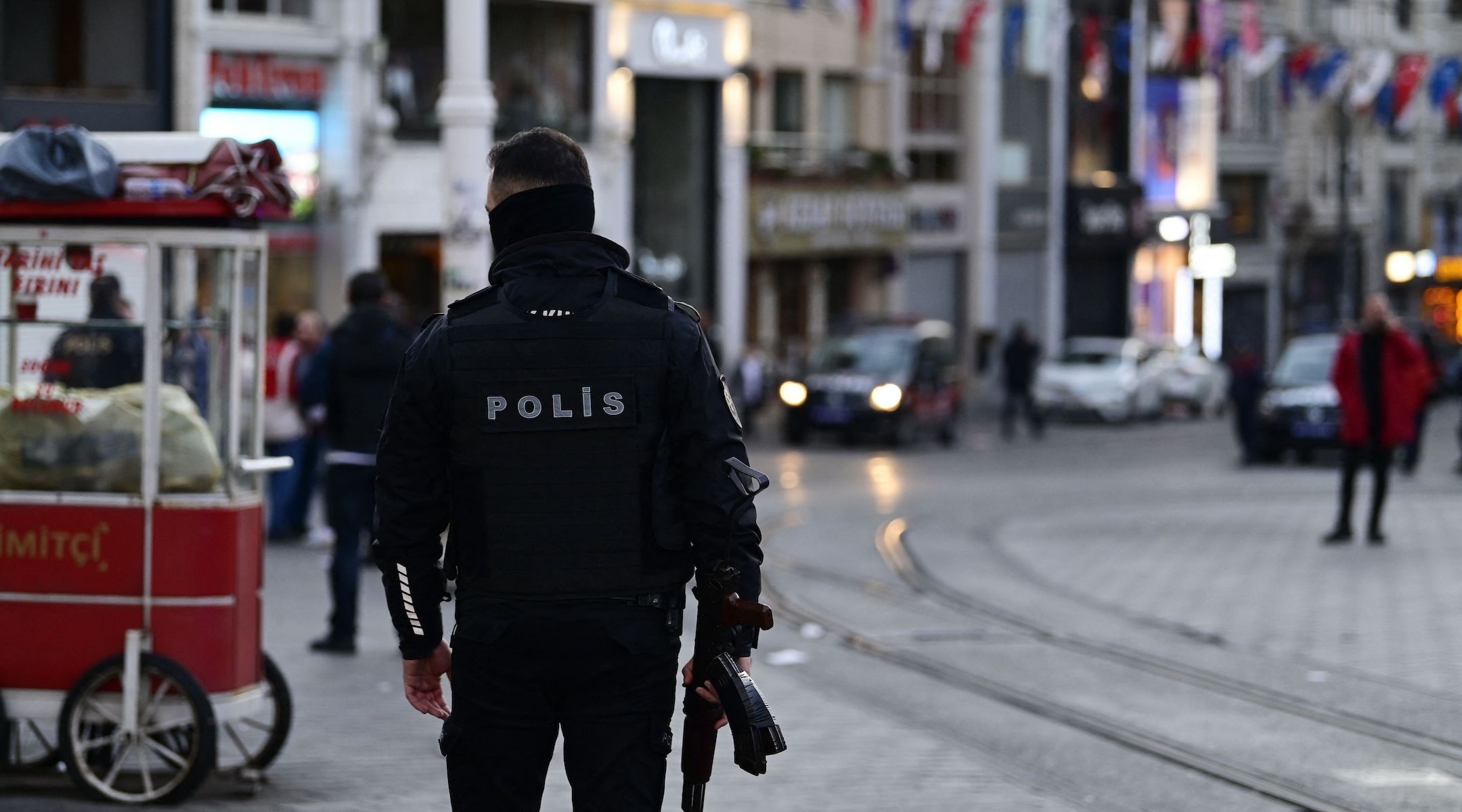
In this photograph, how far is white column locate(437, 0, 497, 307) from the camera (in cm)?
1303

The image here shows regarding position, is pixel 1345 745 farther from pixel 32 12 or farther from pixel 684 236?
pixel 684 236

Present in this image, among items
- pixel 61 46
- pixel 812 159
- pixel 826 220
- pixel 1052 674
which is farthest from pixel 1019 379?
pixel 1052 674

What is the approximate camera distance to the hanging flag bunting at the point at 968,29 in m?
43.0

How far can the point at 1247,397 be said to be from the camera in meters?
29.1

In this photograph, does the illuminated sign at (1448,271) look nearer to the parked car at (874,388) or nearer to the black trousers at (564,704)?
the parked car at (874,388)

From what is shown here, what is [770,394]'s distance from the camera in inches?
1543

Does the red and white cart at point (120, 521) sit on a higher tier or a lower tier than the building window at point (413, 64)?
lower

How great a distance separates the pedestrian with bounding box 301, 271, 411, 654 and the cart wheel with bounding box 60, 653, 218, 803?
128 inches

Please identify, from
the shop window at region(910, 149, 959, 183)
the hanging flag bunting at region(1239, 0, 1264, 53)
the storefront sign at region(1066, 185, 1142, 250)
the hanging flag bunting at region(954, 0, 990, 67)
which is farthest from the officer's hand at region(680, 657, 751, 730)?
the storefront sign at region(1066, 185, 1142, 250)

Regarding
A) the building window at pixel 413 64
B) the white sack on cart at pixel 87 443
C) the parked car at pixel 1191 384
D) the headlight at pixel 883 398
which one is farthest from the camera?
the parked car at pixel 1191 384

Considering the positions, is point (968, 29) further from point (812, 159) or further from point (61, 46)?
point (61, 46)

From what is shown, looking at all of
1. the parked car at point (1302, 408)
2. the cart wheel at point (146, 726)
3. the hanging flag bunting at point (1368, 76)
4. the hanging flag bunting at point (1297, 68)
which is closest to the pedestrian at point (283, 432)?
the cart wheel at point (146, 726)

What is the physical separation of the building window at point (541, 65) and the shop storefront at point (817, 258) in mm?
5128

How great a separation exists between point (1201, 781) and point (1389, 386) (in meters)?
8.73
